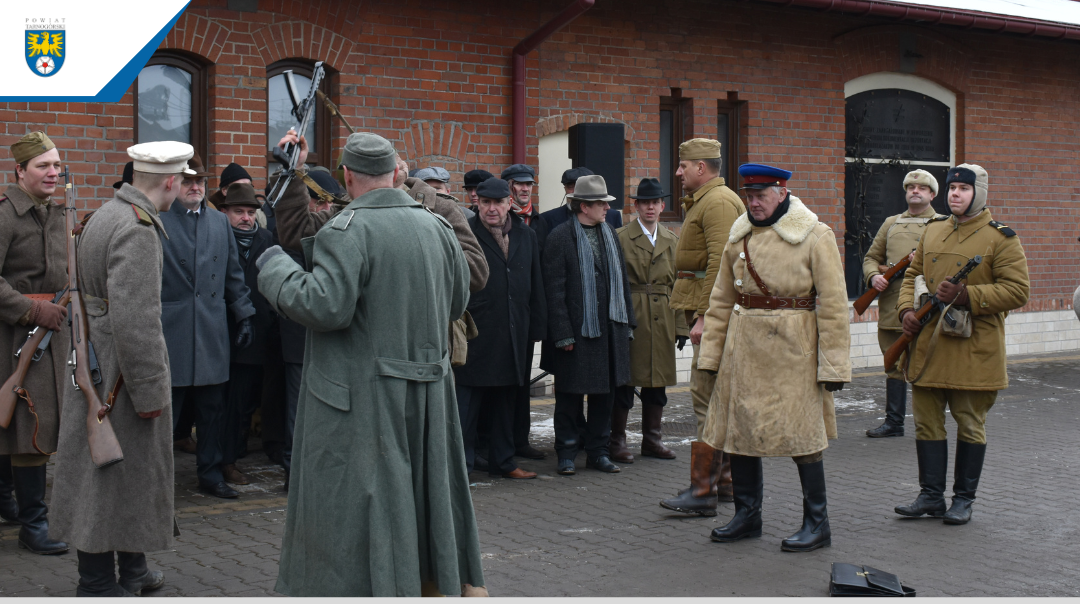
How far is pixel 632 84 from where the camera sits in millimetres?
12234

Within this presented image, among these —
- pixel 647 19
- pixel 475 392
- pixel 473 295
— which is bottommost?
pixel 475 392

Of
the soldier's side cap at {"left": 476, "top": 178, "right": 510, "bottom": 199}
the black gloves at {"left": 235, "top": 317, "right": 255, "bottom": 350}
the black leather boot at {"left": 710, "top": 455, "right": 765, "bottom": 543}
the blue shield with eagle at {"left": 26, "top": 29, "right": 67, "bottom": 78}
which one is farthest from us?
the blue shield with eagle at {"left": 26, "top": 29, "right": 67, "bottom": 78}

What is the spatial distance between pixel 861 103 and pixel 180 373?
1002 centimetres

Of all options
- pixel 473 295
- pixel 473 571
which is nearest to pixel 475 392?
pixel 473 295

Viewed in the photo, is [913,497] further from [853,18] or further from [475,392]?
[853,18]

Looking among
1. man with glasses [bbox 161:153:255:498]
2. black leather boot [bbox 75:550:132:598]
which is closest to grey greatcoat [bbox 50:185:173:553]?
black leather boot [bbox 75:550:132:598]

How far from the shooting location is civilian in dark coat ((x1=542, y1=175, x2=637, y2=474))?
8.01 meters

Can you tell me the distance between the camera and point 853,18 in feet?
45.0

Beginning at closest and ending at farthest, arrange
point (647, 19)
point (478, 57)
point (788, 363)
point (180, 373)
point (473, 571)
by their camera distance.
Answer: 1. point (473, 571)
2. point (788, 363)
3. point (180, 373)
4. point (478, 57)
5. point (647, 19)

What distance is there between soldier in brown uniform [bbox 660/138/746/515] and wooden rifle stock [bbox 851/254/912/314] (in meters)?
2.38

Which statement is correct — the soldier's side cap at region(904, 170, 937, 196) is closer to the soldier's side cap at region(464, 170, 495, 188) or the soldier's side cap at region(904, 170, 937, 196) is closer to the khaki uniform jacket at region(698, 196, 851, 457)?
the soldier's side cap at region(464, 170, 495, 188)

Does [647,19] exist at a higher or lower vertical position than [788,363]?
higher

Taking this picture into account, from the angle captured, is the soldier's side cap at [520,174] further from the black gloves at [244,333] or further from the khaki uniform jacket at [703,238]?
the black gloves at [244,333]

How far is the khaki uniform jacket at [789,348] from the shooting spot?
5859mm
